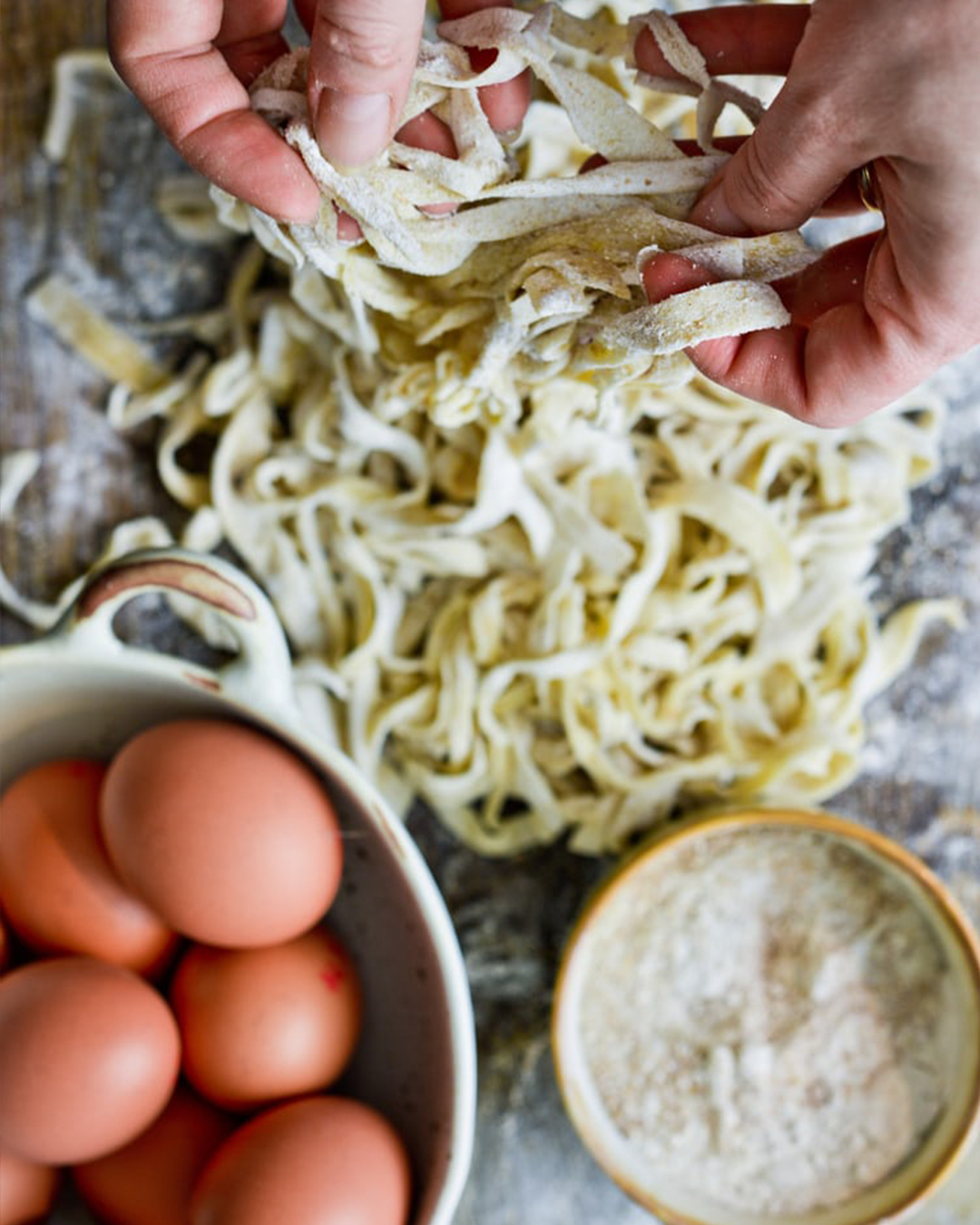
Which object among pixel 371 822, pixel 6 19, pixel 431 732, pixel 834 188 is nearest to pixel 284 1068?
pixel 371 822

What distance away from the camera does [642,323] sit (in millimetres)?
611

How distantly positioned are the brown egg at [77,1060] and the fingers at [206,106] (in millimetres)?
470

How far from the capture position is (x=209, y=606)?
27.1 inches

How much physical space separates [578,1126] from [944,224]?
2.10 feet

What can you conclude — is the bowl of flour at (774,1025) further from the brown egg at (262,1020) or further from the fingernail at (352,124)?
the fingernail at (352,124)

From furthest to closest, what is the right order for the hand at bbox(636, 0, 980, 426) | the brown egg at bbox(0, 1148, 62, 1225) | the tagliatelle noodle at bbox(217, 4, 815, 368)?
the brown egg at bbox(0, 1148, 62, 1225), the tagliatelle noodle at bbox(217, 4, 815, 368), the hand at bbox(636, 0, 980, 426)

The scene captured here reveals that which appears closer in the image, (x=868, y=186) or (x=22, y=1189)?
(x=868, y=186)

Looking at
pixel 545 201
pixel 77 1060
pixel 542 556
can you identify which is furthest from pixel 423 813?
pixel 545 201

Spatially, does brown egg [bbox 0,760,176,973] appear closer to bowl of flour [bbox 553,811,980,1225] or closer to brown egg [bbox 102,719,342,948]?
brown egg [bbox 102,719,342,948]

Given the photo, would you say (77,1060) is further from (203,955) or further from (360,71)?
(360,71)

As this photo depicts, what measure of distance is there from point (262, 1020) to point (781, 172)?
571mm

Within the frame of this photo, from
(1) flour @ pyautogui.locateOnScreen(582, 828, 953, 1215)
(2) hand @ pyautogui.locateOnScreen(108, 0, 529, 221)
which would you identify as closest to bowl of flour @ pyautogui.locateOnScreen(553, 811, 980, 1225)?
(1) flour @ pyautogui.locateOnScreen(582, 828, 953, 1215)

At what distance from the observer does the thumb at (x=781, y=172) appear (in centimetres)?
55

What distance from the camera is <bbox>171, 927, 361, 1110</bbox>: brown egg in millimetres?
754
